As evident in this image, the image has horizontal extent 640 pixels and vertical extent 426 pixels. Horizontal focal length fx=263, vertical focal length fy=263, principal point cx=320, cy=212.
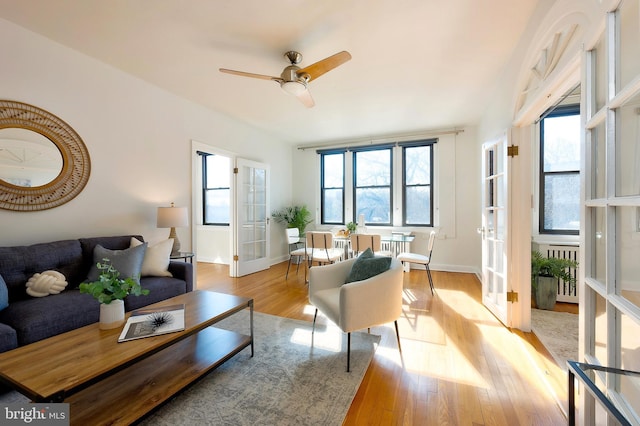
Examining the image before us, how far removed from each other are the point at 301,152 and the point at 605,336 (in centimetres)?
573

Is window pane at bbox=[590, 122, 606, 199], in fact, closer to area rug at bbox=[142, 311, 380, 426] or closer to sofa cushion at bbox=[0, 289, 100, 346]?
area rug at bbox=[142, 311, 380, 426]

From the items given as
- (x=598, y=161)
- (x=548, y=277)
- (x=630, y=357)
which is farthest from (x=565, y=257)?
(x=630, y=357)

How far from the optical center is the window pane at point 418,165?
5.19 meters

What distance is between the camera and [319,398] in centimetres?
167

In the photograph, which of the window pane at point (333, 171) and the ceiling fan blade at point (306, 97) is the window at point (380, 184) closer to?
the window pane at point (333, 171)

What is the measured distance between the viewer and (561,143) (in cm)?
352

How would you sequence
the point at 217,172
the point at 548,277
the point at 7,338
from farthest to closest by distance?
the point at 217,172, the point at 548,277, the point at 7,338

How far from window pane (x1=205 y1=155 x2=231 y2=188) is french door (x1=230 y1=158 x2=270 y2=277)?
4.07 ft

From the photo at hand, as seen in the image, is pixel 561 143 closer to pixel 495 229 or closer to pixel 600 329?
pixel 495 229

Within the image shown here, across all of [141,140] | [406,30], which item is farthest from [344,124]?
[141,140]

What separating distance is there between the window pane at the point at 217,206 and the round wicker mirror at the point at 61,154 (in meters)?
3.32

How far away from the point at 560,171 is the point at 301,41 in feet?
12.1

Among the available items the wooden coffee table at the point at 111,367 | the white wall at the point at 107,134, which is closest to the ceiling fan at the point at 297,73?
the white wall at the point at 107,134
